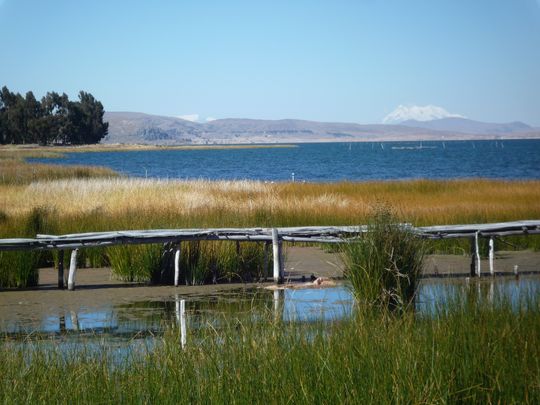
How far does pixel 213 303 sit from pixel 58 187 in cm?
1693

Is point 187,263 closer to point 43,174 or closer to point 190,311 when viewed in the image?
point 190,311

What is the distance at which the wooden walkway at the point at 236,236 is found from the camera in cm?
1388

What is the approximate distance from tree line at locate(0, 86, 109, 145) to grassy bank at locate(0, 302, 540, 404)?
119m

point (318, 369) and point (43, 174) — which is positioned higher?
point (43, 174)

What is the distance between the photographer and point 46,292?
542 inches

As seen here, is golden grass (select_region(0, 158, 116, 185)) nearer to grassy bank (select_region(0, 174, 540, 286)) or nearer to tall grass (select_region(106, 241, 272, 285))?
grassy bank (select_region(0, 174, 540, 286))

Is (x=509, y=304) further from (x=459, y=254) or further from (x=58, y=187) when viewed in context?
(x=58, y=187)

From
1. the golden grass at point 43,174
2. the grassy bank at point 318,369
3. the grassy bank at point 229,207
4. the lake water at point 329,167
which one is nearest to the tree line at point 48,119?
the lake water at point 329,167

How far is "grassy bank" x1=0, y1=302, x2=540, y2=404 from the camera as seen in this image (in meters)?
5.97

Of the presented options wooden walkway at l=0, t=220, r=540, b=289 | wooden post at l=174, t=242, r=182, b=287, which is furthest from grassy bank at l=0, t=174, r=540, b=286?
wooden walkway at l=0, t=220, r=540, b=289

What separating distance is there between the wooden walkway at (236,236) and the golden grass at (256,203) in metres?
0.85

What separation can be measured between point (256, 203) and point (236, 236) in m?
7.42

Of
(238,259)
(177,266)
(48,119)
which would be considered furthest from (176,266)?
(48,119)

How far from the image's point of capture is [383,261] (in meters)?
10.4
